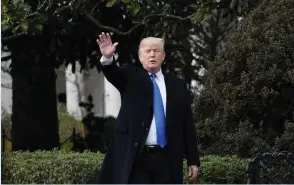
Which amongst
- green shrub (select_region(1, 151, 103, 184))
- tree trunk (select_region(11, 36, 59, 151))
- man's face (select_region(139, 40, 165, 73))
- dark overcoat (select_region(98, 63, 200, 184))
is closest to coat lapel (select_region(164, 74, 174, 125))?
dark overcoat (select_region(98, 63, 200, 184))

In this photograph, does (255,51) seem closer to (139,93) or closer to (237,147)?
(237,147)

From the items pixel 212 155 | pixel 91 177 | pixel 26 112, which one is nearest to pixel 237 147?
pixel 212 155

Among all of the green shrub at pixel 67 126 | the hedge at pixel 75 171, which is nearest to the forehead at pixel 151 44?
the hedge at pixel 75 171

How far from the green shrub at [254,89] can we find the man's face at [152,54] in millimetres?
2486

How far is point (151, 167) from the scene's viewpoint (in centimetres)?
529

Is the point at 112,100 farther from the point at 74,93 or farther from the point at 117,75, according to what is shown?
the point at 117,75

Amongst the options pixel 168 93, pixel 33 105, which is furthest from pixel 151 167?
pixel 33 105

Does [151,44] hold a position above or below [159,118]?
above

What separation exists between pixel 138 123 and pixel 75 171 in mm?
2170

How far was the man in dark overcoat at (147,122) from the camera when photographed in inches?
207

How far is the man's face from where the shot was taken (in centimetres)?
526

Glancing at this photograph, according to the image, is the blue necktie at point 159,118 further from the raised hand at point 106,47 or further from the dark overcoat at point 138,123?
the raised hand at point 106,47

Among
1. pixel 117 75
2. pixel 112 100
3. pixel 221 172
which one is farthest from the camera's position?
pixel 112 100

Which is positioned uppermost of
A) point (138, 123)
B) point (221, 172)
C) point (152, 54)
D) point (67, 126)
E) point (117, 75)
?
point (152, 54)
